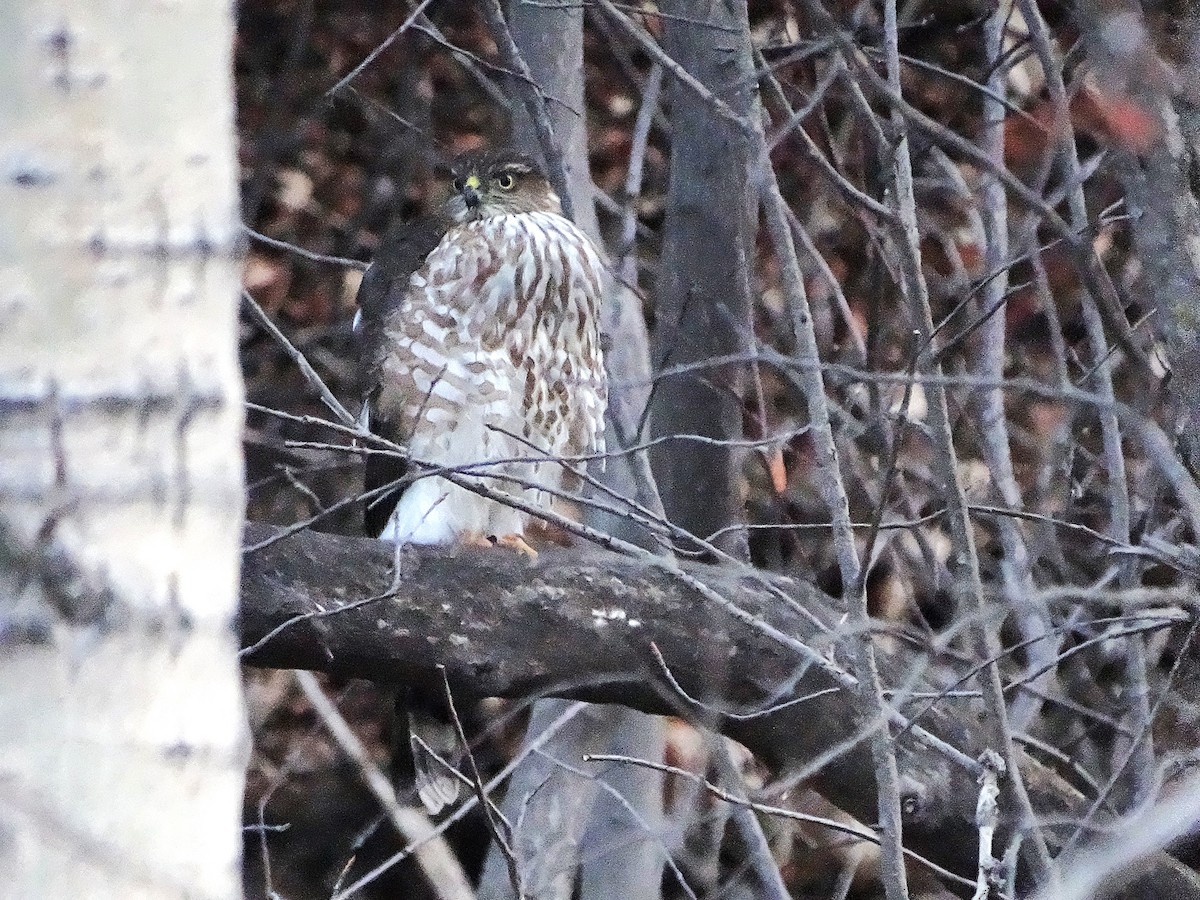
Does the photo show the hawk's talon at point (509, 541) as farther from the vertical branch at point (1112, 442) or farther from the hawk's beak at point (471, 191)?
the vertical branch at point (1112, 442)

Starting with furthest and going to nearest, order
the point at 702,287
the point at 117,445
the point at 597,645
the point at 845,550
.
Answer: the point at 702,287, the point at 597,645, the point at 845,550, the point at 117,445

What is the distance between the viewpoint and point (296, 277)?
481 centimetres

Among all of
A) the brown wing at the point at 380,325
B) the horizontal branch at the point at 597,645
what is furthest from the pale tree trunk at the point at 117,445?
the brown wing at the point at 380,325

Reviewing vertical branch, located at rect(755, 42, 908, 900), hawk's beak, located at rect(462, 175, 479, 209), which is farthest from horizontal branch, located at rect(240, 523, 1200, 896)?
hawk's beak, located at rect(462, 175, 479, 209)

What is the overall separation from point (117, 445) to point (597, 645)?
4.80 ft

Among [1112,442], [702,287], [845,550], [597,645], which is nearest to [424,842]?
[845,550]

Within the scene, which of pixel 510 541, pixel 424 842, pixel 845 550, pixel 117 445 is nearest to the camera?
pixel 117 445

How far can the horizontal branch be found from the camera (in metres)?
2.23

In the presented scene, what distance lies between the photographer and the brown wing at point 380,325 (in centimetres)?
332

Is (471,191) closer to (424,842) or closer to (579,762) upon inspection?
(579,762)

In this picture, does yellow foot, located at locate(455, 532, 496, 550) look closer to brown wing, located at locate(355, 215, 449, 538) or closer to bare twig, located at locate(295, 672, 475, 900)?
brown wing, located at locate(355, 215, 449, 538)

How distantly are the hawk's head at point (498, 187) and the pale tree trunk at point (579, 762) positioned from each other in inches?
9.5

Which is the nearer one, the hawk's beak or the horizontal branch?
the horizontal branch

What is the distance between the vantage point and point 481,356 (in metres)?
3.21
